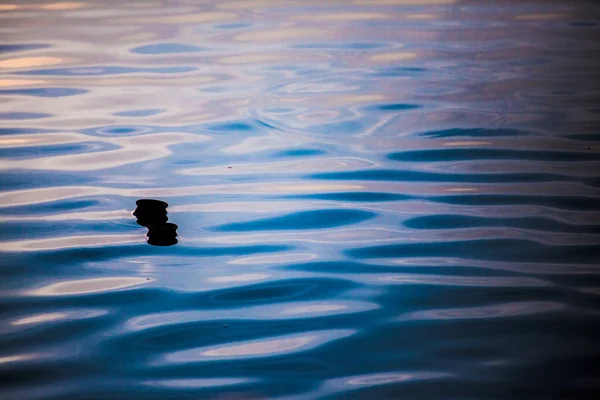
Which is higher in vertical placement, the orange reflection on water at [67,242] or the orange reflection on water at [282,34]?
the orange reflection on water at [282,34]

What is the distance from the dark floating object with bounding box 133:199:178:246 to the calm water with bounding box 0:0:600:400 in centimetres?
4

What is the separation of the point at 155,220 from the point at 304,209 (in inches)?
23.5

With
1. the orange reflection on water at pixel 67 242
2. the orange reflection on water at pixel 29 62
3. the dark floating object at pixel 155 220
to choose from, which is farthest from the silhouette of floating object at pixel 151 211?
the orange reflection on water at pixel 29 62

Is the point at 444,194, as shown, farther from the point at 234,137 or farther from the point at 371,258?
the point at 234,137

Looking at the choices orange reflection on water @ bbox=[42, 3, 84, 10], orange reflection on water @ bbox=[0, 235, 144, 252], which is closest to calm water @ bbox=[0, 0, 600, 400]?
orange reflection on water @ bbox=[0, 235, 144, 252]

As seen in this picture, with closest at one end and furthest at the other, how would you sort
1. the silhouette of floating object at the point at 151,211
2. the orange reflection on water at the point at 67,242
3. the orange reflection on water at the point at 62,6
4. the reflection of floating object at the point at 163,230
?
the orange reflection on water at the point at 67,242 < the reflection of floating object at the point at 163,230 < the silhouette of floating object at the point at 151,211 < the orange reflection on water at the point at 62,6

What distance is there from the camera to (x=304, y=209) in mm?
2664

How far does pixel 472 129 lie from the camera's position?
130 inches

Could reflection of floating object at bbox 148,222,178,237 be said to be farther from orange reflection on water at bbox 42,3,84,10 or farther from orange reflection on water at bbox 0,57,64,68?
orange reflection on water at bbox 42,3,84,10

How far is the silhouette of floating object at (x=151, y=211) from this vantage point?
2.68m

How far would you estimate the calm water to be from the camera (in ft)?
6.01

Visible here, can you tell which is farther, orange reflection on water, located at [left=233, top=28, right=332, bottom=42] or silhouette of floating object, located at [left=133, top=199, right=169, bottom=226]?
orange reflection on water, located at [left=233, top=28, right=332, bottom=42]

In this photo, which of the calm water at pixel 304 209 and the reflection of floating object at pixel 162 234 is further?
the reflection of floating object at pixel 162 234

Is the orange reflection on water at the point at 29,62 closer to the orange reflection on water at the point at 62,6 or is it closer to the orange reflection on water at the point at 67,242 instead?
the orange reflection on water at the point at 62,6
